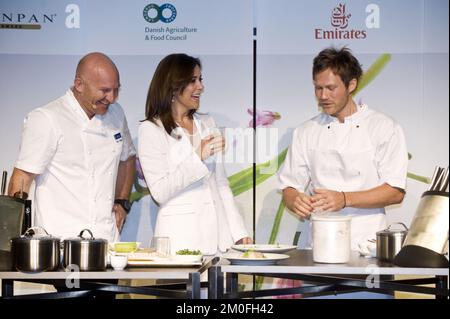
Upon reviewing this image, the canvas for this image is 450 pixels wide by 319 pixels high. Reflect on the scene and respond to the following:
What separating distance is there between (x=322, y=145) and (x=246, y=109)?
47cm

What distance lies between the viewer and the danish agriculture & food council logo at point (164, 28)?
4781 millimetres

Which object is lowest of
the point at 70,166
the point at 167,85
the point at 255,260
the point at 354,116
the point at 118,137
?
the point at 255,260

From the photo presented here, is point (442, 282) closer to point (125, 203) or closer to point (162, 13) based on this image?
point (125, 203)

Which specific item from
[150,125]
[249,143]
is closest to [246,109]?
[249,143]

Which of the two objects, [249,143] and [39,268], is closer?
[39,268]

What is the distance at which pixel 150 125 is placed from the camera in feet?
15.5

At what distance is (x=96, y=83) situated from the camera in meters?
4.77

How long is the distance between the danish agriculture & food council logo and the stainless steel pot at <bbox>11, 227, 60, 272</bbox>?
169 cm

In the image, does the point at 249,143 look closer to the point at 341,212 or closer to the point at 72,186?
the point at 341,212

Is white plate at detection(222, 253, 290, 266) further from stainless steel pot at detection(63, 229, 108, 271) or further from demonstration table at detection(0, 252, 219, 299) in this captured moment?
stainless steel pot at detection(63, 229, 108, 271)

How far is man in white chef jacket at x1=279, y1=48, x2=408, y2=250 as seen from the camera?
14.9 ft

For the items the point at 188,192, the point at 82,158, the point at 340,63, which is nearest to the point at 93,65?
the point at 82,158

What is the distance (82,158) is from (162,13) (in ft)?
3.13

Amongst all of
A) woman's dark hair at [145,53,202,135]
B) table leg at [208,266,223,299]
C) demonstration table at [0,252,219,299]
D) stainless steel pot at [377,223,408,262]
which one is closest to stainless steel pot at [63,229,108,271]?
demonstration table at [0,252,219,299]
